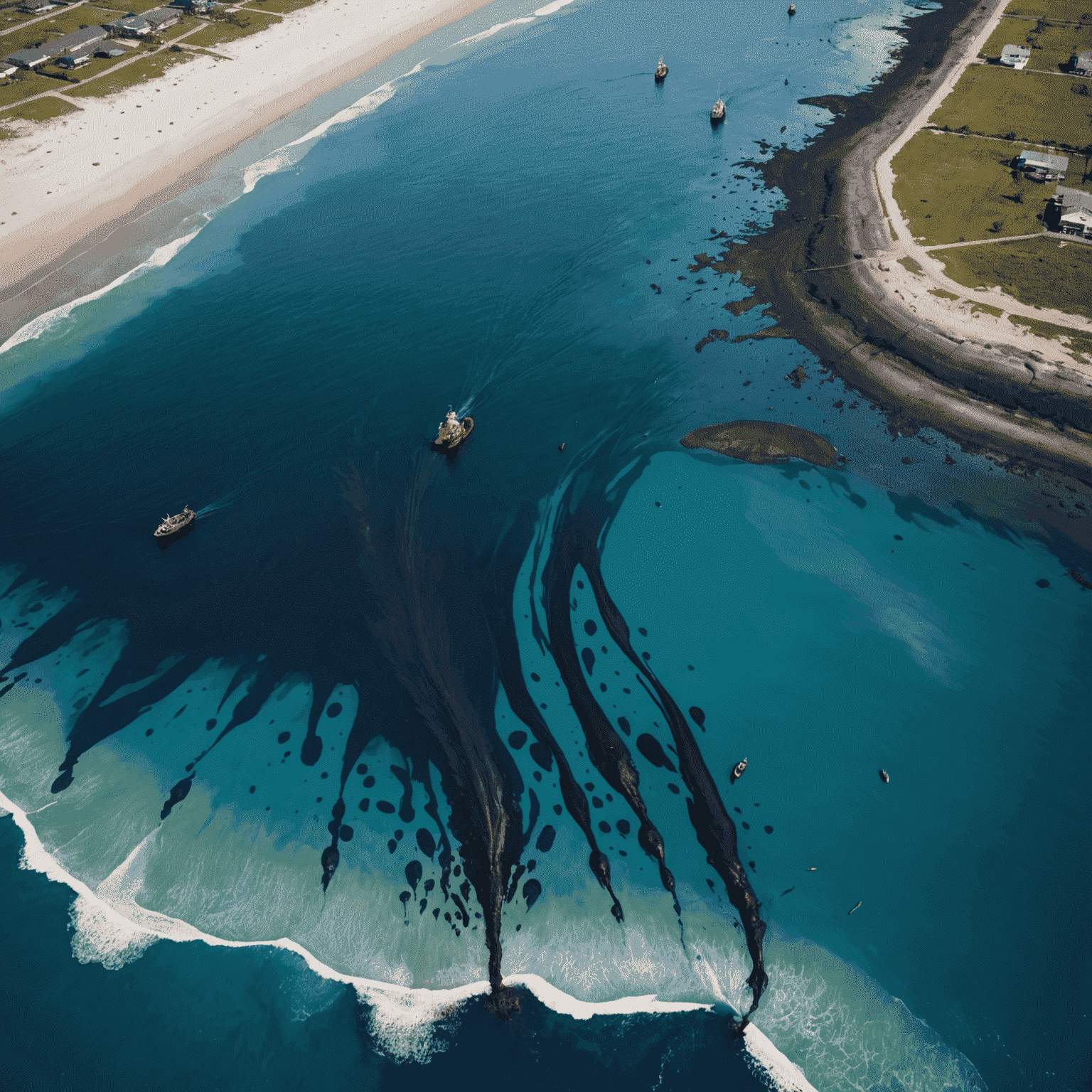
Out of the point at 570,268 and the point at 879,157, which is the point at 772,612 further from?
the point at 879,157

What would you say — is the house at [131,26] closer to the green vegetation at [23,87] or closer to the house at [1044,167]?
the green vegetation at [23,87]

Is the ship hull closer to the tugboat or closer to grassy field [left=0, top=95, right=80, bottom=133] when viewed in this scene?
the tugboat

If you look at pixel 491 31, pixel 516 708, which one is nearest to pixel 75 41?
pixel 491 31

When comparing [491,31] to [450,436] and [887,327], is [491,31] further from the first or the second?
[450,436]

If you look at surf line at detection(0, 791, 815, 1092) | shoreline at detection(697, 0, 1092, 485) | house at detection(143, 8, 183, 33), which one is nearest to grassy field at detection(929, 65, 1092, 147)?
shoreline at detection(697, 0, 1092, 485)

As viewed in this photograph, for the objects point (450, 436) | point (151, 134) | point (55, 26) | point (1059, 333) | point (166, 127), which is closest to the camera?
point (450, 436)

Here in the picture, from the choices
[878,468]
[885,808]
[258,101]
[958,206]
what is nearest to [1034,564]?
[878,468]
